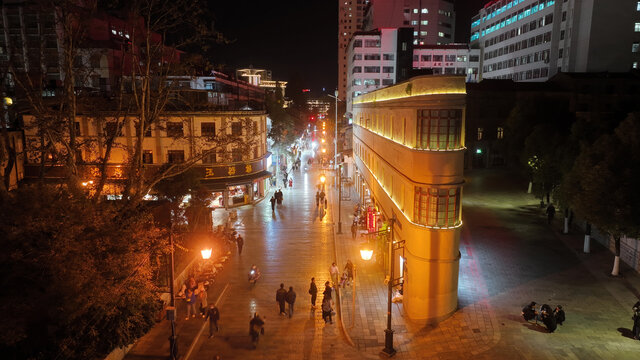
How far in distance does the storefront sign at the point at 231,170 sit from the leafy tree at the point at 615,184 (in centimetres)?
2418

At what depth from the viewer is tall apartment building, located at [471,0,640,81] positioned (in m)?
55.2

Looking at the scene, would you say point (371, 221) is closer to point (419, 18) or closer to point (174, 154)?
point (174, 154)

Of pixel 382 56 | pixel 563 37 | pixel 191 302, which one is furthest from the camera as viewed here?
pixel 382 56

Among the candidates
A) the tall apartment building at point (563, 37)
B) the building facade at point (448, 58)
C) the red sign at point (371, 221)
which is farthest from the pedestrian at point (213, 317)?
the building facade at point (448, 58)

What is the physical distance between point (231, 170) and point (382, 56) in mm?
51484

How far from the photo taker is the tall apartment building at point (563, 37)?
5522 centimetres

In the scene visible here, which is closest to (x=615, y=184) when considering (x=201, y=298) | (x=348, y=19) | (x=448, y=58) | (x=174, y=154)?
(x=201, y=298)

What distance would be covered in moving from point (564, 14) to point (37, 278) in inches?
2779

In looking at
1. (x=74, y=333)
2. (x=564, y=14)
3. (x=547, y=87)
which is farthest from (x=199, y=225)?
(x=564, y=14)

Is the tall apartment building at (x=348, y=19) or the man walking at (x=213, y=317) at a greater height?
the tall apartment building at (x=348, y=19)

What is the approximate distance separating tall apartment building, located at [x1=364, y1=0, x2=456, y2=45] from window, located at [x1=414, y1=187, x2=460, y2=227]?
3412 inches

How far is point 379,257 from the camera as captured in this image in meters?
21.8

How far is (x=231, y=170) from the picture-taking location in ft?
111

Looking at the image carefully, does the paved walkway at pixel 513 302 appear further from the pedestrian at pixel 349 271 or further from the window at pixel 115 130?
the window at pixel 115 130
